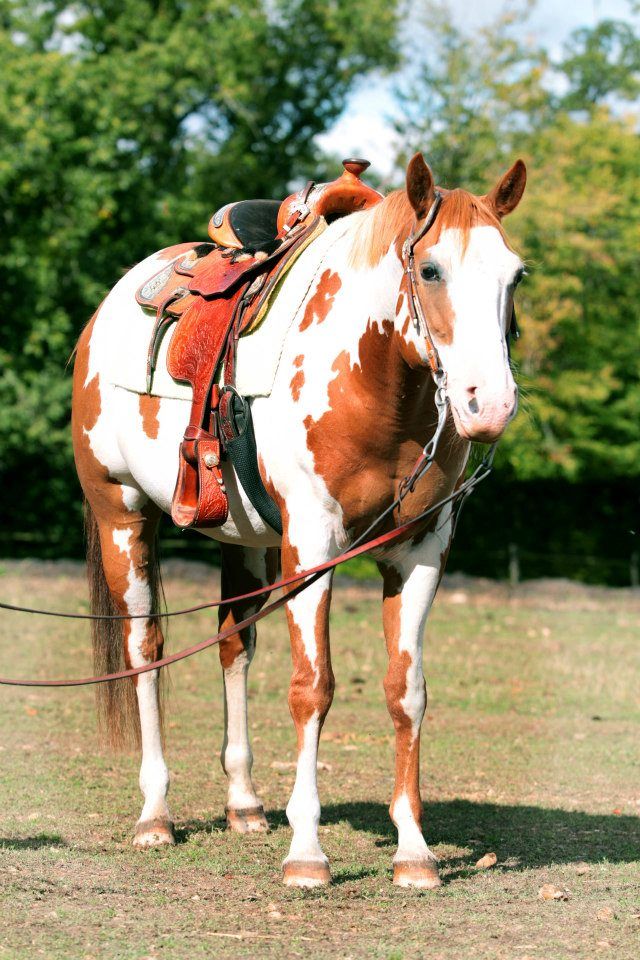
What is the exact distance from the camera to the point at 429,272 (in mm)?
4043

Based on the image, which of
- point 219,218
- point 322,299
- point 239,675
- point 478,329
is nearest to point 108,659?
point 239,675

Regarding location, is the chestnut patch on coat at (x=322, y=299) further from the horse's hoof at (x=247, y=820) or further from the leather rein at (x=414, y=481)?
the horse's hoof at (x=247, y=820)

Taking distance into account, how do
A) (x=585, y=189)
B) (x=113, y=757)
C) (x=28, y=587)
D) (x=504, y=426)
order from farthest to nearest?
(x=585, y=189) < (x=28, y=587) < (x=113, y=757) < (x=504, y=426)

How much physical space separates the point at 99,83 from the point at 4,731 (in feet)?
56.7

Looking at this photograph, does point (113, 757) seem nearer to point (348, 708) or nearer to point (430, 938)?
point (348, 708)

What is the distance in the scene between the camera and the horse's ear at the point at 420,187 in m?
4.02

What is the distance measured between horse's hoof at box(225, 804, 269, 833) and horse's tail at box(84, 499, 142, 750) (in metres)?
0.67

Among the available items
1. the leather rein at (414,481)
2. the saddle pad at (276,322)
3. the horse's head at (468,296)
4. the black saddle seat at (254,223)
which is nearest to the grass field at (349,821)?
the leather rein at (414,481)

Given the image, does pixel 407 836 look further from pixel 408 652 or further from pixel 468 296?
pixel 468 296

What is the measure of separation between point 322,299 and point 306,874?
7.25ft

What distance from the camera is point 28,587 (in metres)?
16.3

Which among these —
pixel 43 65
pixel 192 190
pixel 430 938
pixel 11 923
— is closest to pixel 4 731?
pixel 11 923

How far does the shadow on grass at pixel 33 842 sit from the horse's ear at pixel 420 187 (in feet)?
9.86

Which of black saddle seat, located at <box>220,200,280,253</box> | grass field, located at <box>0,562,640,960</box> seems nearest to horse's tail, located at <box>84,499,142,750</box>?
grass field, located at <box>0,562,640,960</box>
